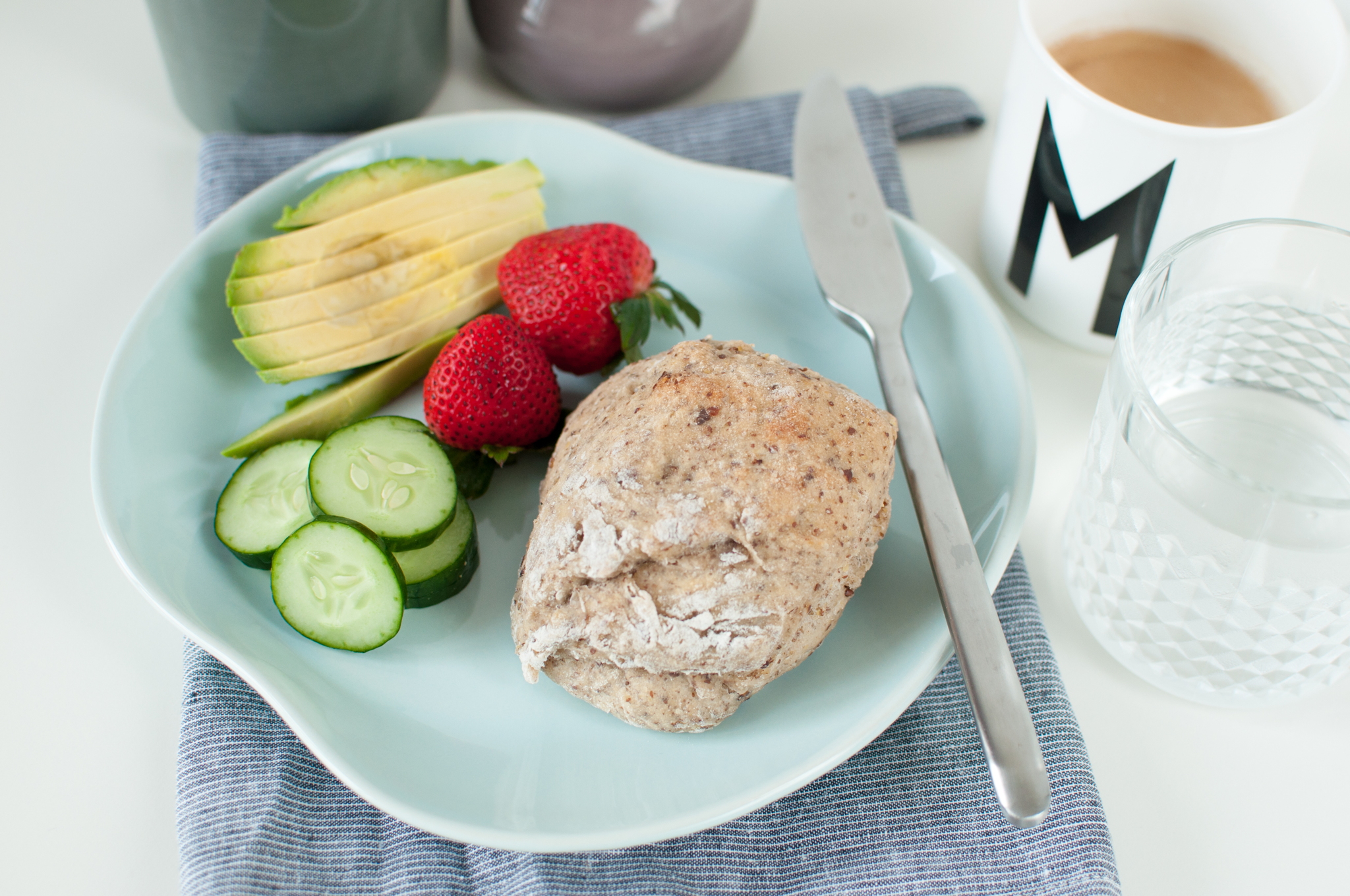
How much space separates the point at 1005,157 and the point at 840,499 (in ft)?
2.40

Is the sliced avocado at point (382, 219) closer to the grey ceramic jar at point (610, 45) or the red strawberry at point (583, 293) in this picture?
the red strawberry at point (583, 293)

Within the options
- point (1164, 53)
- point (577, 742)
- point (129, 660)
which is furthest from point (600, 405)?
point (1164, 53)

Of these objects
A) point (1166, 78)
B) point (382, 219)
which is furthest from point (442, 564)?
point (1166, 78)

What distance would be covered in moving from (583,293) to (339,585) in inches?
20.6

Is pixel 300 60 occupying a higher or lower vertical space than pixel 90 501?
higher

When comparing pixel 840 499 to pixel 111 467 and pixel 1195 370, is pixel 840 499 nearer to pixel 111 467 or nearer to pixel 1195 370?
pixel 1195 370

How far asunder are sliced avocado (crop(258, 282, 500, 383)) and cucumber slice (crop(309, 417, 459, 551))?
176 mm

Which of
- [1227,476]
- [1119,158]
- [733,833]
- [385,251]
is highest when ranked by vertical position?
[1119,158]

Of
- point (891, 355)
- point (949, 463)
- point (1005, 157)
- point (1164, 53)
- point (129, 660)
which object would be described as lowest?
point (129, 660)

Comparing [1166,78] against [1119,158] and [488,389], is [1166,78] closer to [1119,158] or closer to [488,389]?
[1119,158]

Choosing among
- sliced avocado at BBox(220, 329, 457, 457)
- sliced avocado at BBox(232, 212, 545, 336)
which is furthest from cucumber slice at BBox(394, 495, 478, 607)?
sliced avocado at BBox(232, 212, 545, 336)

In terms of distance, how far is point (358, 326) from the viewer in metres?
1.53

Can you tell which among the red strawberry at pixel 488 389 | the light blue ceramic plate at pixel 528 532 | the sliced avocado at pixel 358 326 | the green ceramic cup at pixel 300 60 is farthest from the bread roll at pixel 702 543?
the green ceramic cup at pixel 300 60

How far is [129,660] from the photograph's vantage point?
4.64ft
